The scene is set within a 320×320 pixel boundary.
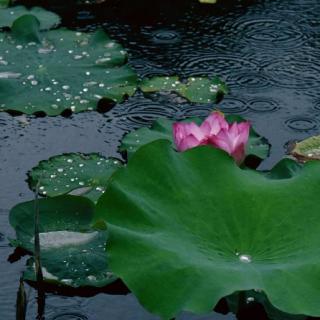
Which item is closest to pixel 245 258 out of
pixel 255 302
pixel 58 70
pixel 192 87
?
pixel 255 302

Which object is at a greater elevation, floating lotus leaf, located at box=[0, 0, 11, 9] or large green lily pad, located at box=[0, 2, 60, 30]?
large green lily pad, located at box=[0, 2, 60, 30]

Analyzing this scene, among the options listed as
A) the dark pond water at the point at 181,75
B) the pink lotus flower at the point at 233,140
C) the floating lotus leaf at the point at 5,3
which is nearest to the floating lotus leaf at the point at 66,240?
the dark pond water at the point at 181,75

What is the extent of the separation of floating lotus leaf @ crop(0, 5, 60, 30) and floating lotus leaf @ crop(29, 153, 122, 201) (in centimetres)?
88

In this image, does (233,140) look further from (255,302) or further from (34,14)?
(34,14)

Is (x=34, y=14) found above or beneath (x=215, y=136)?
beneath

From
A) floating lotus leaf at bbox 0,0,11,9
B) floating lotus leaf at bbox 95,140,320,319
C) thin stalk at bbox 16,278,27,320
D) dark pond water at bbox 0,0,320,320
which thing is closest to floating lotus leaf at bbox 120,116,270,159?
dark pond water at bbox 0,0,320,320

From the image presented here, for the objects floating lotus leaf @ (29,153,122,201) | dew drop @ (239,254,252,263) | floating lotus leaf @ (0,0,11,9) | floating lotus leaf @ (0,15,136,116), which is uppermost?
dew drop @ (239,254,252,263)

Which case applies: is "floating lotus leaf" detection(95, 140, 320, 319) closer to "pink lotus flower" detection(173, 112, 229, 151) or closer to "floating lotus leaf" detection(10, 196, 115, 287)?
"pink lotus flower" detection(173, 112, 229, 151)

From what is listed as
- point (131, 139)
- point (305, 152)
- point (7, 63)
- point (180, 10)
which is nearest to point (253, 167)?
point (305, 152)

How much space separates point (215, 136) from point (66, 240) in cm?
36

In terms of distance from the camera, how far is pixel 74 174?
2145mm

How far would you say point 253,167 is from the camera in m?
2.23

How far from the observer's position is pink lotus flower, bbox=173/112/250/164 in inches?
72.0

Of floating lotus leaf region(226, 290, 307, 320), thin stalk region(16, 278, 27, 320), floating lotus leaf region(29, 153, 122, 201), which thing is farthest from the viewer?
floating lotus leaf region(29, 153, 122, 201)
